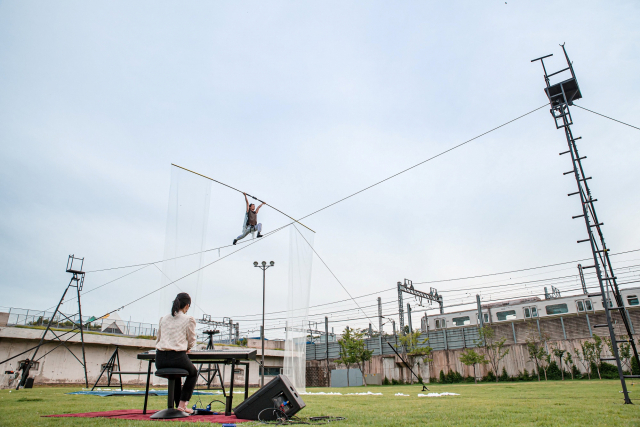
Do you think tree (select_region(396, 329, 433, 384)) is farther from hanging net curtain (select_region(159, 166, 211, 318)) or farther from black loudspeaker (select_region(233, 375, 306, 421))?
black loudspeaker (select_region(233, 375, 306, 421))

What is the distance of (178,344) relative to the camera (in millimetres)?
3949

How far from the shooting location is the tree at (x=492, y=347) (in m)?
21.0

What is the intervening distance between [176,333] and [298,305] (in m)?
7.81

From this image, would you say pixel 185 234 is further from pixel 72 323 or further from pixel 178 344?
pixel 72 323

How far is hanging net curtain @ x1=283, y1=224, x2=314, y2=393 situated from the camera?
11.3 metres

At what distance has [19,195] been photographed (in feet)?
30.4

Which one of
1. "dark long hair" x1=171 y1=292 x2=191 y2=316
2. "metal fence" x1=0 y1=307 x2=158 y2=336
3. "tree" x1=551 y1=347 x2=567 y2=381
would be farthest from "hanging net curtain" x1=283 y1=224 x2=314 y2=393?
"tree" x1=551 y1=347 x2=567 y2=381

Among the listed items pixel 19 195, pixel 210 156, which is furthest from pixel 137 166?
pixel 19 195

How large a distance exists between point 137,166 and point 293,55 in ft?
20.4

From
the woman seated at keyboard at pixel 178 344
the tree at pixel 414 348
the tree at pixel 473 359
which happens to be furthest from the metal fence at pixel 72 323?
the tree at pixel 473 359

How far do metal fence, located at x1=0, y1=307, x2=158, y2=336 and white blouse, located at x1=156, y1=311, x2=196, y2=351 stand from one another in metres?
14.8

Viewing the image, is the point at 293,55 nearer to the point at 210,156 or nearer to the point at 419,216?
the point at 210,156

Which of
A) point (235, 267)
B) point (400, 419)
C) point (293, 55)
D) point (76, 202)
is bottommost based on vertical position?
point (400, 419)

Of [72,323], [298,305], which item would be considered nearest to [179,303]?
[298,305]
